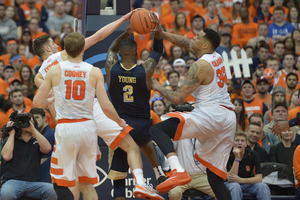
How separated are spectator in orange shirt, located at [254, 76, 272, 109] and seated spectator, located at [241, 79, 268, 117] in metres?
0.43

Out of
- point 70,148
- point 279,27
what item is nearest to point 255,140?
point 70,148

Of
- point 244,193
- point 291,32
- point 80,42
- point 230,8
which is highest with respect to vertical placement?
point 230,8

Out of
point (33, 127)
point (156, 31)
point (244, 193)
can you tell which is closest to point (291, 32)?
point (244, 193)

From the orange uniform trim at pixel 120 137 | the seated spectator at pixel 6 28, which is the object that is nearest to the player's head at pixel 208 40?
the orange uniform trim at pixel 120 137

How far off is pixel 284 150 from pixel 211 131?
125 inches

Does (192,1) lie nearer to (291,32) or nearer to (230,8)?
(230,8)

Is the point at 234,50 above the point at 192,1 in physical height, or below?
below

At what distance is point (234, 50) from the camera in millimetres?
11359

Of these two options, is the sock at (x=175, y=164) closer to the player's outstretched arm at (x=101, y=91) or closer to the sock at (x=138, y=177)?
the sock at (x=138, y=177)

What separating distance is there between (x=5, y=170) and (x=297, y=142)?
5.89m

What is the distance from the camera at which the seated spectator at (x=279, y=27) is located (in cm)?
1366

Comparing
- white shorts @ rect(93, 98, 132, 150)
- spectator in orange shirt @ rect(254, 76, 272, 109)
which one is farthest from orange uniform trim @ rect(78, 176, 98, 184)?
spectator in orange shirt @ rect(254, 76, 272, 109)

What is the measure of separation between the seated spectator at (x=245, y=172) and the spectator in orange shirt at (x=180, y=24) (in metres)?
6.56

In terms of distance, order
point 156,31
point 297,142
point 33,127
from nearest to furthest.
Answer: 1. point 156,31
2. point 33,127
3. point 297,142
